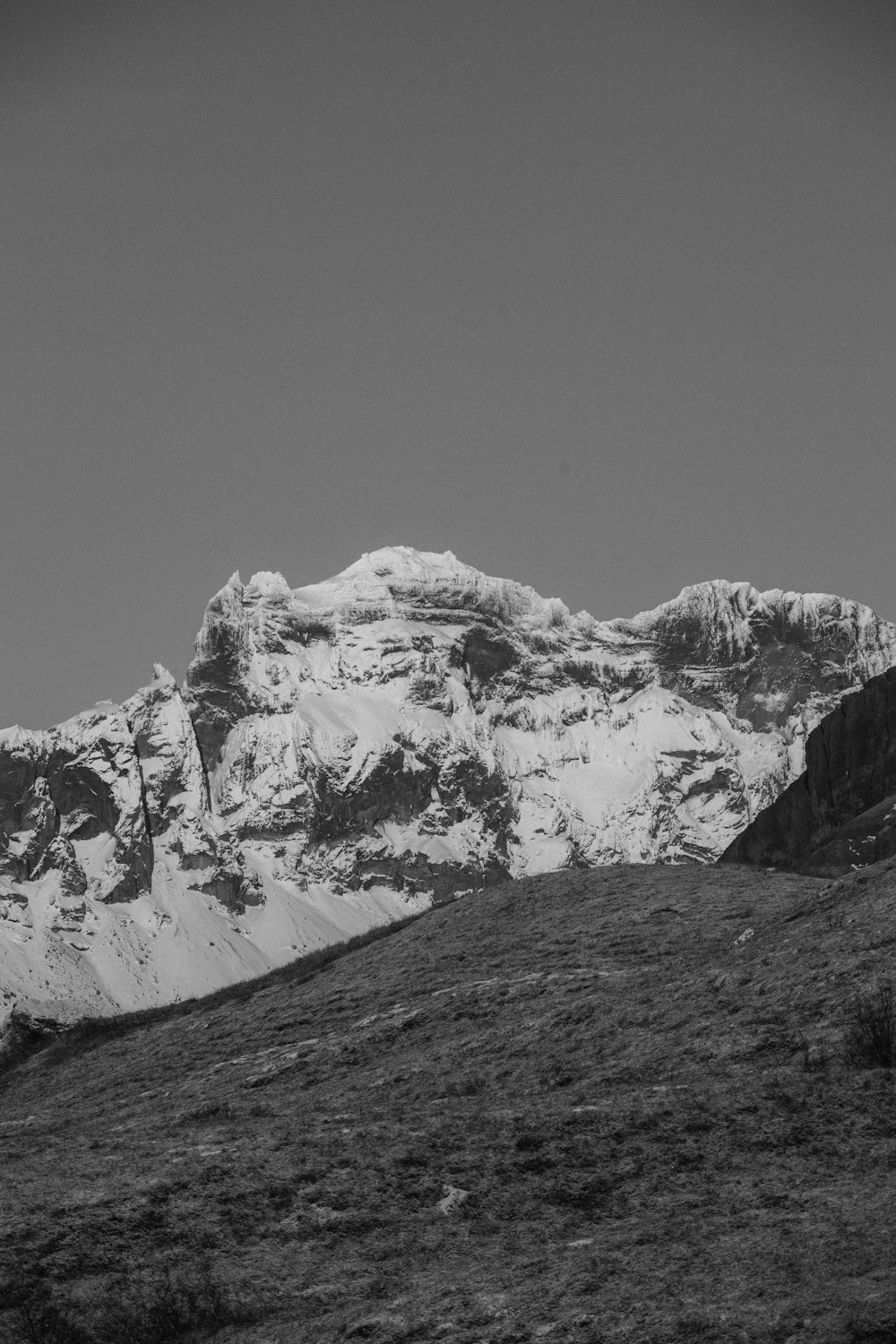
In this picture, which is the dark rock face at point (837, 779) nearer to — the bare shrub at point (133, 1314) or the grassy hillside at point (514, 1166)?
the grassy hillside at point (514, 1166)

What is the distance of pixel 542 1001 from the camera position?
17.3 m

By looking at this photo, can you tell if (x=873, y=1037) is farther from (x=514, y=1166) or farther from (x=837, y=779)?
(x=837, y=779)

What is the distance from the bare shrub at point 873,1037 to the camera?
12547 millimetres

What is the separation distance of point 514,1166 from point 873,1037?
346cm

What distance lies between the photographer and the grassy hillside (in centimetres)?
905

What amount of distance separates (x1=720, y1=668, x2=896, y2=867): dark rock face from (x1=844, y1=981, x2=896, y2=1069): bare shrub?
151852 millimetres

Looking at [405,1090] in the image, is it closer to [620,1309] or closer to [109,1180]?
[109,1180]

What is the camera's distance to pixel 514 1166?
1153cm

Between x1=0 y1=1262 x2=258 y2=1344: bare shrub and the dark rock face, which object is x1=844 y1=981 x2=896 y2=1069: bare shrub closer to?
x1=0 y1=1262 x2=258 y2=1344: bare shrub

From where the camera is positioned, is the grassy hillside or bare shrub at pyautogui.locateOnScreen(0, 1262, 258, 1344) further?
bare shrub at pyautogui.locateOnScreen(0, 1262, 258, 1344)

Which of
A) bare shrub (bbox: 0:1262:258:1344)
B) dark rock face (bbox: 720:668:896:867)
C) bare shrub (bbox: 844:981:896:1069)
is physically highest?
dark rock face (bbox: 720:668:896:867)

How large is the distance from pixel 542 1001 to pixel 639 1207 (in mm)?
6732

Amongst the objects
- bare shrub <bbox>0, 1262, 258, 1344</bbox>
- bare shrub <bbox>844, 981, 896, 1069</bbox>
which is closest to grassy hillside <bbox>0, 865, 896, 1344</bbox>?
bare shrub <bbox>0, 1262, 258, 1344</bbox>

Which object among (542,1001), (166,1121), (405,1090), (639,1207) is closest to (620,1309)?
(639,1207)
